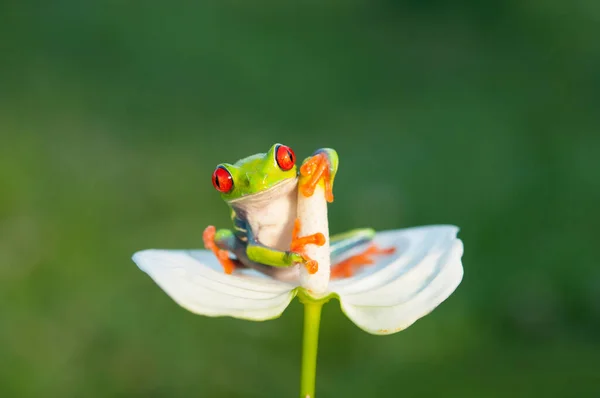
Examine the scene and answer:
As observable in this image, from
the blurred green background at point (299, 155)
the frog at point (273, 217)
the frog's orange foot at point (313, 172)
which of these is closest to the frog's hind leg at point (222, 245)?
the frog at point (273, 217)

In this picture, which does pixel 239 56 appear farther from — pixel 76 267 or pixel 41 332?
pixel 41 332

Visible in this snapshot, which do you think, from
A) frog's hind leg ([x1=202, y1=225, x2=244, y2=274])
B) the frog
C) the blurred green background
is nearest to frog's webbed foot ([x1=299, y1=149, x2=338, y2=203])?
the frog

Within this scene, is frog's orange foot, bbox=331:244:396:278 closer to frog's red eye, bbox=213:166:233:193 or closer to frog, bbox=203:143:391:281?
frog, bbox=203:143:391:281

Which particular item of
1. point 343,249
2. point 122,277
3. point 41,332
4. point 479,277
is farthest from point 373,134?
point 343,249

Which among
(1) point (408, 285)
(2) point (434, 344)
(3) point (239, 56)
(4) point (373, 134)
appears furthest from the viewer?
(3) point (239, 56)

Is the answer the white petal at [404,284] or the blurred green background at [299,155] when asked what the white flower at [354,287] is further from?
the blurred green background at [299,155]

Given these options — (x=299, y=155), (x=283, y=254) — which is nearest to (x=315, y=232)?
(x=283, y=254)
